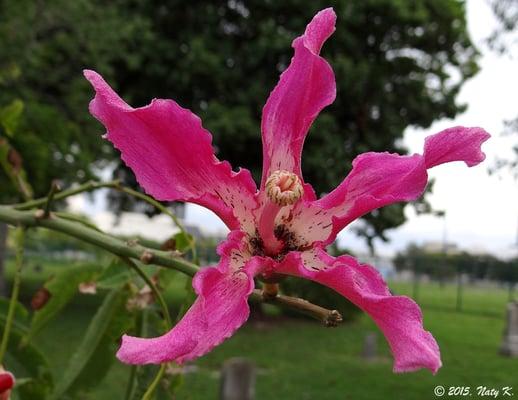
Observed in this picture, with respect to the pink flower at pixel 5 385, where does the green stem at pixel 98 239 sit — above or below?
above

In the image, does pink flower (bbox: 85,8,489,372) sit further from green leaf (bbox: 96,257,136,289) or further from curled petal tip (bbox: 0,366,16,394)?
green leaf (bbox: 96,257,136,289)

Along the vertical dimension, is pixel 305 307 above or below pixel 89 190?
below

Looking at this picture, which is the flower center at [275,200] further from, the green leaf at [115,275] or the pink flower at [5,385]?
the green leaf at [115,275]

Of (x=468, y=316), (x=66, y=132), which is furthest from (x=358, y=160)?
(x=468, y=316)

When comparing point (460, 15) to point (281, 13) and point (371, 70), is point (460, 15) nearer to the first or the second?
point (371, 70)

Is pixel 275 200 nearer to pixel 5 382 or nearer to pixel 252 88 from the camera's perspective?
pixel 5 382

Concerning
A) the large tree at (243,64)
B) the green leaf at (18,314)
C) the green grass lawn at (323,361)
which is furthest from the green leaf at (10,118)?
the large tree at (243,64)

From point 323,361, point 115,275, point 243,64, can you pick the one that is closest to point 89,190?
point 115,275
